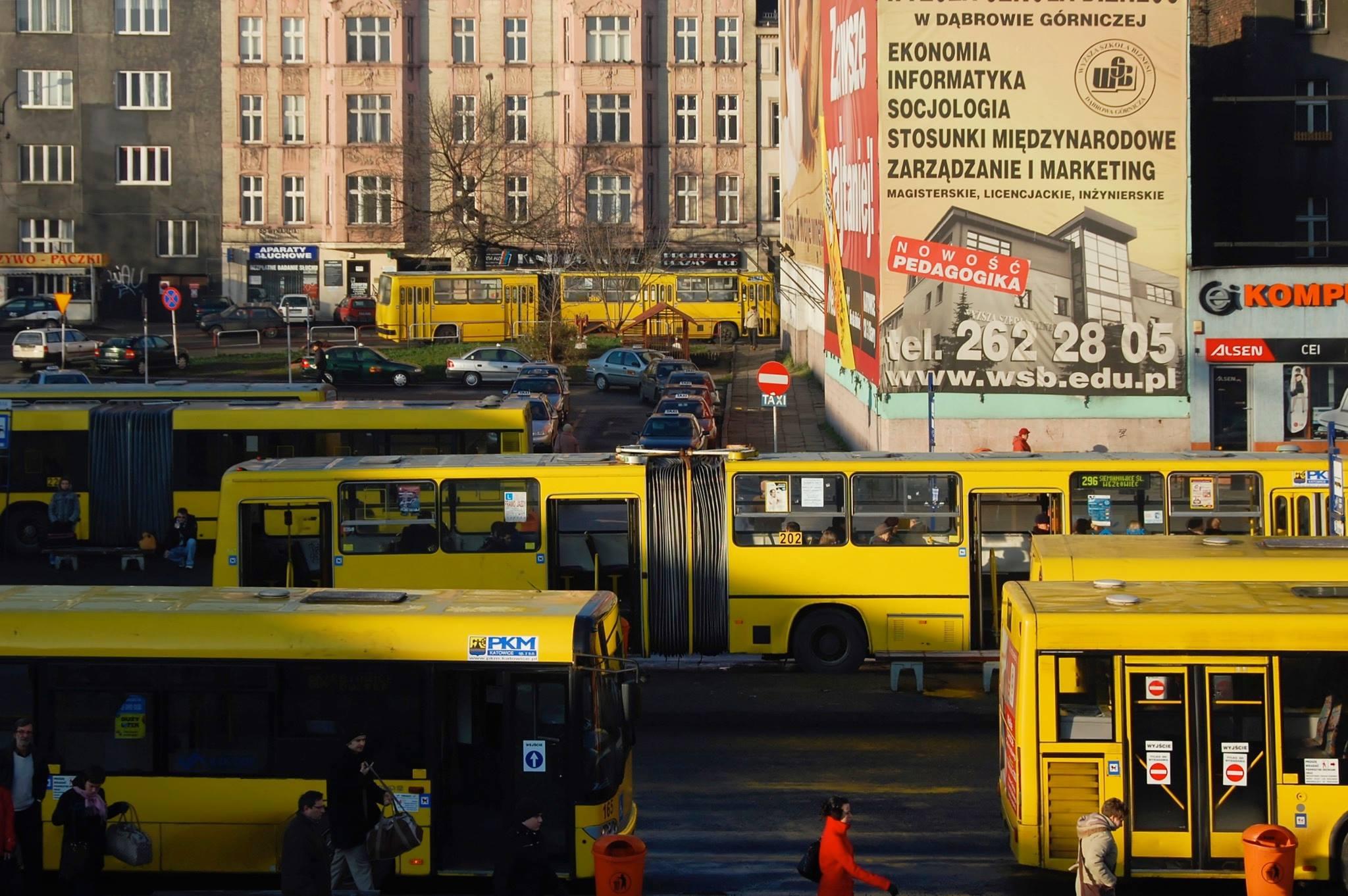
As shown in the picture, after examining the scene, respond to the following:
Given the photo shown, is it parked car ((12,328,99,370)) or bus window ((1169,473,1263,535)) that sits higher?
parked car ((12,328,99,370))

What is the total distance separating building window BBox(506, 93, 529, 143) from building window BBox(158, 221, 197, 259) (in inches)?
647

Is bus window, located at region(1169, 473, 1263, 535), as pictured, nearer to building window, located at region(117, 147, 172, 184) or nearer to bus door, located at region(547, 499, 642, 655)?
bus door, located at region(547, 499, 642, 655)

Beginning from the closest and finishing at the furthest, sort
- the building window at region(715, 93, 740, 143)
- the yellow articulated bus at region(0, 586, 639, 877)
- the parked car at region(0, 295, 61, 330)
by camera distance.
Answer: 1. the yellow articulated bus at region(0, 586, 639, 877)
2. the parked car at region(0, 295, 61, 330)
3. the building window at region(715, 93, 740, 143)

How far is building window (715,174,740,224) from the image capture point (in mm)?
79312

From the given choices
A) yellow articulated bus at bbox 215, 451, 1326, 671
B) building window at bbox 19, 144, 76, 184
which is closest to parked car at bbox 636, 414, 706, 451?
yellow articulated bus at bbox 215, 451, 1326, 671

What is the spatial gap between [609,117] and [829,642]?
61.6 meters

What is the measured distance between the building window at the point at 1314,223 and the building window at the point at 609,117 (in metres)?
38.3

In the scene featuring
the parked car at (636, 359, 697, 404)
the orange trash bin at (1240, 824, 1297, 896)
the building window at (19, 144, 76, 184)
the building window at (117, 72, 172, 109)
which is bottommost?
the orange trash bin at (1240, 824, 1297, 896)

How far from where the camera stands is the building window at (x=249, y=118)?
259 feet

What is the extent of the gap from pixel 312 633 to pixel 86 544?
722 inches

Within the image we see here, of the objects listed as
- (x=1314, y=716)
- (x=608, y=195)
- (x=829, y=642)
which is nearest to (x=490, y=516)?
(x=829, y=642)

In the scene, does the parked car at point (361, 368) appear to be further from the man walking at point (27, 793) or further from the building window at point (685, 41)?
the man walking at point (27, 793)

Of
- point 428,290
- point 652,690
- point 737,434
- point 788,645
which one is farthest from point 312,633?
point 428,290

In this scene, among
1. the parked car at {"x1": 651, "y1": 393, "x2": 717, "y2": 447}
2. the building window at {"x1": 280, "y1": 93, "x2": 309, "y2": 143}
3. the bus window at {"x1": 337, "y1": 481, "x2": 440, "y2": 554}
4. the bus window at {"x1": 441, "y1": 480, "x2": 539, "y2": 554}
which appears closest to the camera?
the bus window at {"x1": 441, "y1": 480, "x2": 539, "y2": 554}
